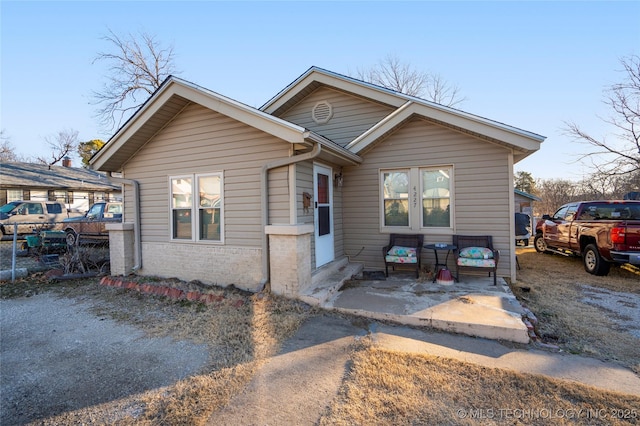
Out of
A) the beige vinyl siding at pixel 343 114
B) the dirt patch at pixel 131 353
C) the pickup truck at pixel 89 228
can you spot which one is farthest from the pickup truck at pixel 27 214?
the beige vinyl siding at pixel 343 114

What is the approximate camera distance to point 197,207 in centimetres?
601

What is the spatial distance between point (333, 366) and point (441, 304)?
2.18m

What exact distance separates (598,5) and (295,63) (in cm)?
1100

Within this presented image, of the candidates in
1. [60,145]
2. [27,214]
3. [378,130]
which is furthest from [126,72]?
[60,145]

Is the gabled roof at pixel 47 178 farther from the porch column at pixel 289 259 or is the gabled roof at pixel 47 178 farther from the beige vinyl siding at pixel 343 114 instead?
the porch column at pixel 289 259

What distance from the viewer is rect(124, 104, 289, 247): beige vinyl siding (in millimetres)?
5395

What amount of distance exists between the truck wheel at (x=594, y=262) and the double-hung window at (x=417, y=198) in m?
3.42

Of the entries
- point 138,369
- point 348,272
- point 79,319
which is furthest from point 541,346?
point 79,319

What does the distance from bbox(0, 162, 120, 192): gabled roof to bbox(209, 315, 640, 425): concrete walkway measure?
19201 millimetres

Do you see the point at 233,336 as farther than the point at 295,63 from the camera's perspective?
No

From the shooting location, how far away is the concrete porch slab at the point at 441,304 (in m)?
3.64

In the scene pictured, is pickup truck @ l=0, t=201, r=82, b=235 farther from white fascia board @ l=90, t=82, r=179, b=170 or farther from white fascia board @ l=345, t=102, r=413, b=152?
white fascia board @ l=345, t=102, r=413, b=152

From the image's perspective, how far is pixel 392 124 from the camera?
620 cm

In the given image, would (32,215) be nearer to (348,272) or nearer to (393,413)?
(348,272)
